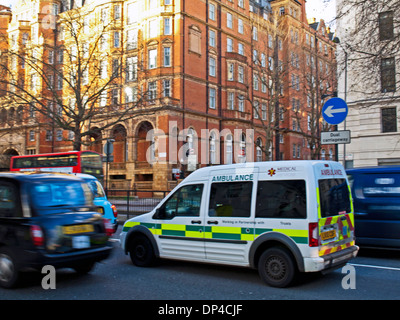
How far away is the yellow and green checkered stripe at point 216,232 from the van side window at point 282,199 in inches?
10.6

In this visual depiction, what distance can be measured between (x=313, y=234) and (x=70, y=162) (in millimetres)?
25032

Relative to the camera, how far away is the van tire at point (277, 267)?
21.0ft

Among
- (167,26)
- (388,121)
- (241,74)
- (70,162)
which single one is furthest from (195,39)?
(388,121)

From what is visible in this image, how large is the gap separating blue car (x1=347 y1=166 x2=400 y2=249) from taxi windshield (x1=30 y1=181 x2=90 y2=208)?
6.30 meters

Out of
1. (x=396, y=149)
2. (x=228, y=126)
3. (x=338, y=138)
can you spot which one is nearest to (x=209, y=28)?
(x=228, y=126)

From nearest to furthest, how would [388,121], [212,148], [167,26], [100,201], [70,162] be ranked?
[100,201]
[388,121]
[70,162]
[167,26]
[212,148]

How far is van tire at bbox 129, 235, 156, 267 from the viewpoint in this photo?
8250mm

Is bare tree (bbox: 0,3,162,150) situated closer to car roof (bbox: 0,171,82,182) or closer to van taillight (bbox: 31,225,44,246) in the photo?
car roof (bbox: 0,171,82,182)

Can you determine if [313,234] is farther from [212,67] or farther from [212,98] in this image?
[212,67]

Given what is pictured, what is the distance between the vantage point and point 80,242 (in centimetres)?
662

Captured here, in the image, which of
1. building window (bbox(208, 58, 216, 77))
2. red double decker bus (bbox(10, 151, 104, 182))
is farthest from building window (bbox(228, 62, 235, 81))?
red double decker bus (bbox(10, 151, 104, 182))

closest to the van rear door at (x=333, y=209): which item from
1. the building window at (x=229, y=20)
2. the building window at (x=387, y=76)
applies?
the building window at (x=387, y=76)

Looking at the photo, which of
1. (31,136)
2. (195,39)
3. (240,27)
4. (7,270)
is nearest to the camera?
(7,270)
